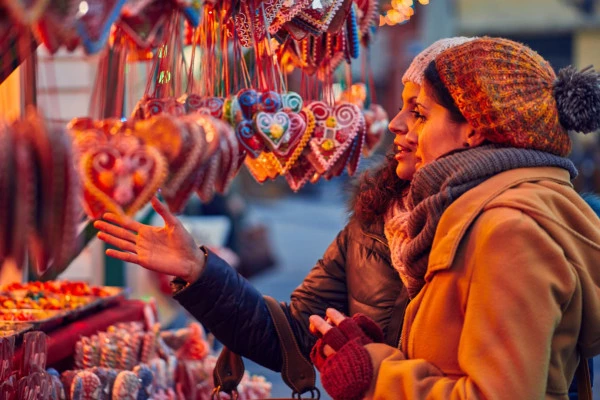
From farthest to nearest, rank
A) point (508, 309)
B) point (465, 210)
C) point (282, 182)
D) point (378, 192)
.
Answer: point (282, 182) < point (378, 192) < point (465, 210) < point (508, 309)

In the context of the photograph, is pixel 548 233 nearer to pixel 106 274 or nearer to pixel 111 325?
pixel 111 325

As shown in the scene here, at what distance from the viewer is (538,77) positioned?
1.62 meters

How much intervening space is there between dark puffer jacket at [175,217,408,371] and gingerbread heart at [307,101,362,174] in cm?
22

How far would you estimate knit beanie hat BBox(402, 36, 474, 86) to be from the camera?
190 cm

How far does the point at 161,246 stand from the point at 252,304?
314 mm

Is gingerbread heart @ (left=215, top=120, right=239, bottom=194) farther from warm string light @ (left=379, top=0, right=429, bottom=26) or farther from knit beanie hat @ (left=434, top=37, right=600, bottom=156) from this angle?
warm string light @ (left=379, top=0, right=429, bottom=26)

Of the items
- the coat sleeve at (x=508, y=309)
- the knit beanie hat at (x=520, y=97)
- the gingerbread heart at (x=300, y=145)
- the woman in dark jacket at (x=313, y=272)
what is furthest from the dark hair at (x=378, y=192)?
the coat sleeve at (x=508, y=309)

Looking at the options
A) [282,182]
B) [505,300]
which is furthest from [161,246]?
[282,182]

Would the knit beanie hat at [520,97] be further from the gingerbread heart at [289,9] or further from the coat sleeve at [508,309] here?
the gingerbread heart at [289,9]

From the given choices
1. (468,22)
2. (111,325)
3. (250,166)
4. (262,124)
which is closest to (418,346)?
(262,124)

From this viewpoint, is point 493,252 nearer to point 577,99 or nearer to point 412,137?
point 577,99

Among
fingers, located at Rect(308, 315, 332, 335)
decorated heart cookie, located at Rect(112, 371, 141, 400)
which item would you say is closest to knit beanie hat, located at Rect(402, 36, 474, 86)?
fingers, located at Rect(308, 315, 332, 335)

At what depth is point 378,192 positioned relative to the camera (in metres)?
2.08

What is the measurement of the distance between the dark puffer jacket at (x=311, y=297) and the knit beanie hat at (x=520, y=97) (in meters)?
0.54
